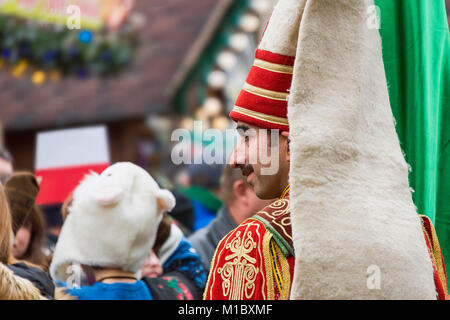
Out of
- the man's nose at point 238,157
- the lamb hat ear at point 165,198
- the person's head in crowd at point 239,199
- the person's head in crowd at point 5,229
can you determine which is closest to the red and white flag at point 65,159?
the person's head in crowd at point 239,199

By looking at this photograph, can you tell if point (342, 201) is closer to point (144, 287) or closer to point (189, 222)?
point (144, 287)

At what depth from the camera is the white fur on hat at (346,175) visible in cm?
177

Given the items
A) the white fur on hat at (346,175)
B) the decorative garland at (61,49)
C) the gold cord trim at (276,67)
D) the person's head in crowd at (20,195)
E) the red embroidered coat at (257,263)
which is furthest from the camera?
the decorative garland at (61,49)

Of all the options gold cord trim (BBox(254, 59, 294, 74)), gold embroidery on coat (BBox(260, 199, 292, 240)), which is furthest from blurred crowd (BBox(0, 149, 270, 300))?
gold cord trim (BBox(254, 59, 294, 74))

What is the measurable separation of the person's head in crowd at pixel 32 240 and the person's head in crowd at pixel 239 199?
1.02m

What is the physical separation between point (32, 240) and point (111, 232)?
105 centimetres

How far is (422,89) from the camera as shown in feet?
8.05

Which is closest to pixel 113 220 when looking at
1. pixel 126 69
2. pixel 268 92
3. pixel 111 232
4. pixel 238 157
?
pixel 111 232

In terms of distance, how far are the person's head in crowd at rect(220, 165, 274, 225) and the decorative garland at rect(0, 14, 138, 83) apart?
5.84 metres

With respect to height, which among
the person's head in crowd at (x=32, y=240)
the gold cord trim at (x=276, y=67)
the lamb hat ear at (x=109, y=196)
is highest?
the gold cord trim at (x=276, y=67)

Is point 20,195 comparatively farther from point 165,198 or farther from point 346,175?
point 346,175

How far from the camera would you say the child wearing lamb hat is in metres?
2.88

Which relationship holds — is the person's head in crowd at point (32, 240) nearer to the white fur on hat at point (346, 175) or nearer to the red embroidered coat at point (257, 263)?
the red embroidered coat at point (257, 263)
